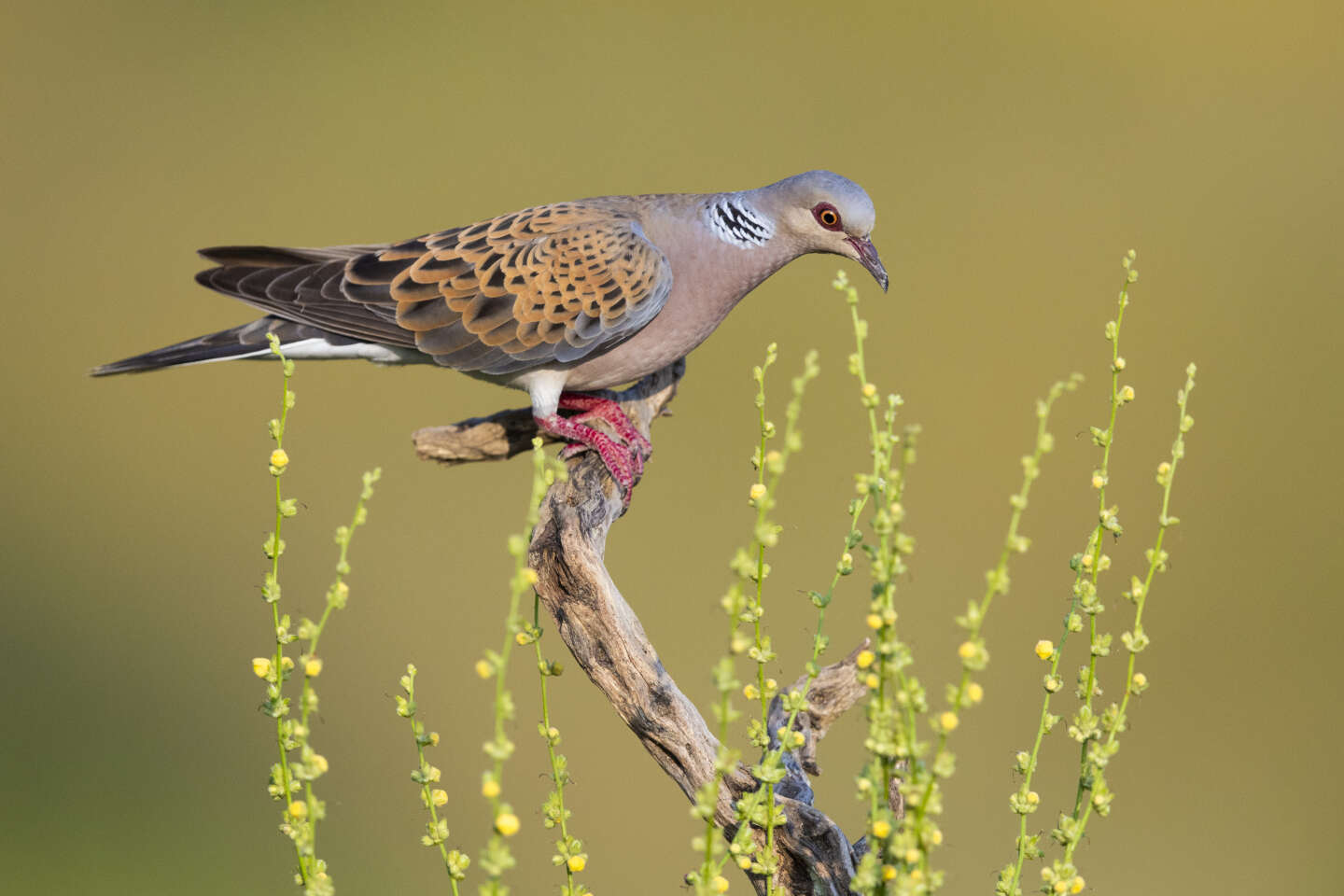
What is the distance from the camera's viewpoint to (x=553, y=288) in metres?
2.66

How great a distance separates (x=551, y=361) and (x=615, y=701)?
924mm

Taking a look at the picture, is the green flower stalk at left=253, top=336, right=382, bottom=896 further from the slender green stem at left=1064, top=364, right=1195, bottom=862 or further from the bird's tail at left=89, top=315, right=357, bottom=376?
the bird's tail at left=89, top=315, right=357, bottom=376

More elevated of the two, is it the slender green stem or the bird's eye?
the bird's eye

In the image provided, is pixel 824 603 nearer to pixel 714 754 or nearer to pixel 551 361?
pixel 714 754

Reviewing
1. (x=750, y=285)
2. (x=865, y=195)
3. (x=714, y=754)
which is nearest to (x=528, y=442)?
(x=750, y=285)

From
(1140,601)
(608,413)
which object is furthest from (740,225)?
(1140,601)

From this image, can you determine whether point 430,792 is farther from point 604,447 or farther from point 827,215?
point 827,215

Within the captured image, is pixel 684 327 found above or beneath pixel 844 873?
above

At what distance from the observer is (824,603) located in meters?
1.25

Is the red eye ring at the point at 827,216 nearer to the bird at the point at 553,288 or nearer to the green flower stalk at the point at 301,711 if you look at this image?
the bird at the point at 553,288

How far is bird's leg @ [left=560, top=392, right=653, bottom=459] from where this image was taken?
2871mm

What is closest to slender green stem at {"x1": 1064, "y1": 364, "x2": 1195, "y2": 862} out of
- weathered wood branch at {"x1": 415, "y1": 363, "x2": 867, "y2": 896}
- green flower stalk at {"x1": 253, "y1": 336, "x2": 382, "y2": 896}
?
weathered wood branch at {"x1": 415, "y1": 363, "x2": 867, "y2": 896}

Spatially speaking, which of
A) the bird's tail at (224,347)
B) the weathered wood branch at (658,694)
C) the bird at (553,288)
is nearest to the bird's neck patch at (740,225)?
the bird at (553,288)

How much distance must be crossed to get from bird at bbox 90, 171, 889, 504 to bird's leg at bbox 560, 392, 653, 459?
0.04 ft
